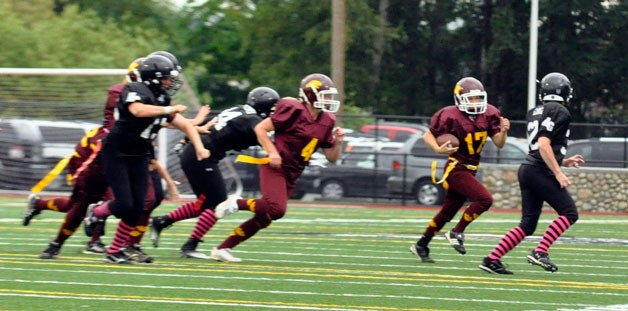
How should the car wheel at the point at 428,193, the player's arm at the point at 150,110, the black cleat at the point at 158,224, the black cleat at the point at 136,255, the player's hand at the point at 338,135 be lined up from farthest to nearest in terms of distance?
the car wheel at the point at 428,193, the black cleat at the point at 158,224, the player's hand at the point at 338,135, the black cleat at the point at 136,255, the player's arm at the point at 150,110

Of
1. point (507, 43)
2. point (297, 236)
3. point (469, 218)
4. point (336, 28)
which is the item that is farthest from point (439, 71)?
point (469, 218)

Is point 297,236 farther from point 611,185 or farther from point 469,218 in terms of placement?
point 611,185

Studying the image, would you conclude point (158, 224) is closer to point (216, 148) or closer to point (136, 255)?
point (216, 148)

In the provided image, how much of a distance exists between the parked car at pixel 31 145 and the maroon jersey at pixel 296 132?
14494mm

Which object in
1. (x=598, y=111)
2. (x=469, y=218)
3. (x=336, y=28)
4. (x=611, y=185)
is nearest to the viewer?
(x=469, y=218)

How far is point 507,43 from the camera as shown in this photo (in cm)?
3950

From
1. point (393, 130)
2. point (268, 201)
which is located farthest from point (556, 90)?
point (393, 130)

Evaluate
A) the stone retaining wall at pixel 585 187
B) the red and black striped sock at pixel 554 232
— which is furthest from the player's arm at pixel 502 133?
the stone retaining wall at pixel 585 187

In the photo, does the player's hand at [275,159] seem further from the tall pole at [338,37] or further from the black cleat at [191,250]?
the tall pole at [338,37]

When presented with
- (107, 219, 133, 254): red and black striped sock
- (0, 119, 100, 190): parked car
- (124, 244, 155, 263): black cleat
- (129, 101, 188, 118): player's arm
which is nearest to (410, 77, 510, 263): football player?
(129, 101, 188, 118): player's arm

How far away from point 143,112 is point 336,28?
2346cm

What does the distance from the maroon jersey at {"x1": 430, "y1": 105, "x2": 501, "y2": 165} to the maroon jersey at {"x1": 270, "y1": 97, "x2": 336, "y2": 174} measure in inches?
41.1

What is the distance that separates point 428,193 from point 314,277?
15317mm

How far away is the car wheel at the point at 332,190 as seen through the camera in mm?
26469
